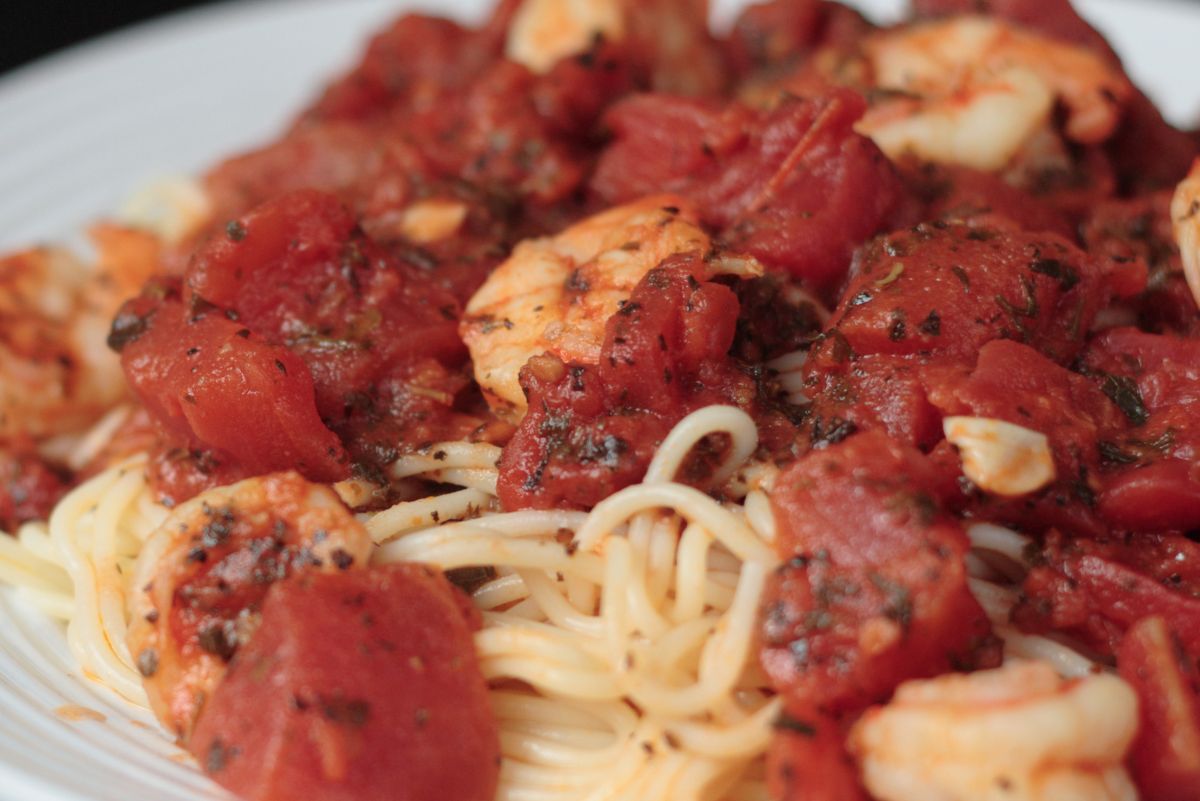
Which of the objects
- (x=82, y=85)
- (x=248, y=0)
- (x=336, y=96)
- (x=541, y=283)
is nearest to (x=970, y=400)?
(x=541, y=283)

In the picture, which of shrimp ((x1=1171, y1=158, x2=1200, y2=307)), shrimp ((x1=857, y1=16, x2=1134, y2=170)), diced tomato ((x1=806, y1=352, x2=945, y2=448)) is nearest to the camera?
diced tomato ((x1=806, y1=352, x2=945, y2=448))

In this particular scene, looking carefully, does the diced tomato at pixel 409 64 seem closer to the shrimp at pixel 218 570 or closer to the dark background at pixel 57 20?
the shrimp at pixel 218 570

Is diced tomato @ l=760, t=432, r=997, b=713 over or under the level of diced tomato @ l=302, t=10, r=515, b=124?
under

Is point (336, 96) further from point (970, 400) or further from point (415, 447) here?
point (970, 400)

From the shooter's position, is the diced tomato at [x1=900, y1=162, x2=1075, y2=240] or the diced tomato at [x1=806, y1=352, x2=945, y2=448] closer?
the diced tomato at [x1=806, y1=352, x2=945, y2=448]

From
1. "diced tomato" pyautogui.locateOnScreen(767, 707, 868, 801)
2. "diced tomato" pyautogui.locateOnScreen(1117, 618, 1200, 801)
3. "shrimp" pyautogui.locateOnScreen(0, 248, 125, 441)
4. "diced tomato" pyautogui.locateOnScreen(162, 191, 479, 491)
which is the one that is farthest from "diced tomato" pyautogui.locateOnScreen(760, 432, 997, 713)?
"shrimp" pyautogui.locateOnScreen(0, 248, 125, 441)

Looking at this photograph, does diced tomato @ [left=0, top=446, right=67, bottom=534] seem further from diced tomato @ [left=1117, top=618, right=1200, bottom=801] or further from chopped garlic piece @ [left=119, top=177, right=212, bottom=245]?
diced tomato @ [left=1117, top=618, right=1200, bottom=801]

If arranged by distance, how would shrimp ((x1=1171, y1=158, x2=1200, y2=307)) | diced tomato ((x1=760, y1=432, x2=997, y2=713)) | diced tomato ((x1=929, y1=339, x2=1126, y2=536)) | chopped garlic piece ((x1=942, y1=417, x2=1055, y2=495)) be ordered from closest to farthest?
diced tomato ((x1=760, y1=432, x2=997, y2=713)) < chopped garlic piece ((x1=942, y1=417, x2=1055, y2=495)) < diced tomato ((x1=929, y1=339, x2=1126, y2=536)) < shrimp ((x1=1171, y1=158, x2=1200, y2=307))
